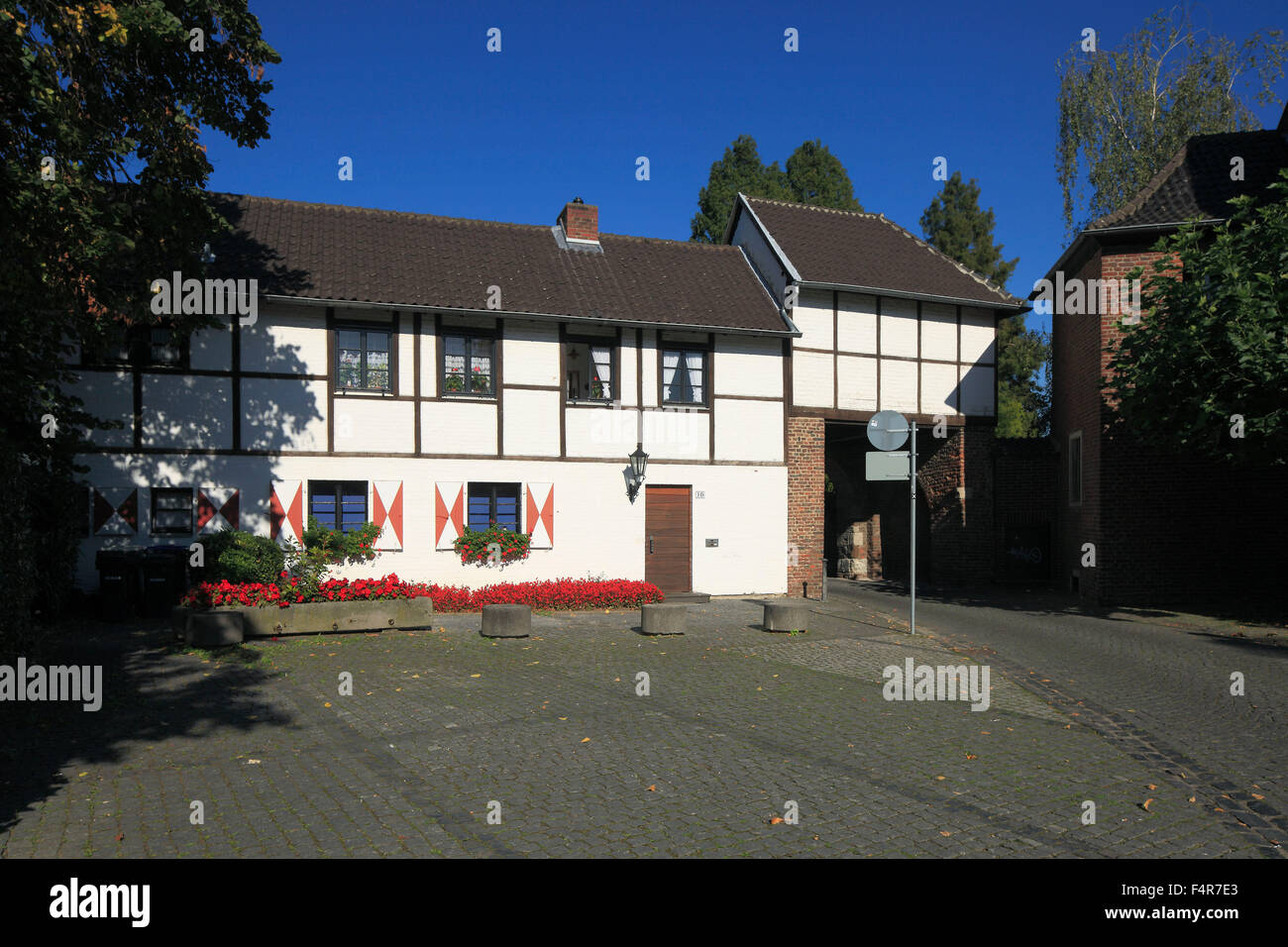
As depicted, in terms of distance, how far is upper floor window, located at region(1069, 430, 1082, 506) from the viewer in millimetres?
20064

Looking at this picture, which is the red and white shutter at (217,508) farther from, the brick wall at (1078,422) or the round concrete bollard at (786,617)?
the brick wall at (1078,422)

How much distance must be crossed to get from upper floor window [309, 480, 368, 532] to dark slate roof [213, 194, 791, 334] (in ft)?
11.3

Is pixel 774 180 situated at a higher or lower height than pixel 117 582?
higher

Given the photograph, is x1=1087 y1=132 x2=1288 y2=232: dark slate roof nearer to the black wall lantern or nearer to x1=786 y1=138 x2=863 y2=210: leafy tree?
the black wall lantern

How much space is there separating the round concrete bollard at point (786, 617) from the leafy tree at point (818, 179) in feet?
89.5

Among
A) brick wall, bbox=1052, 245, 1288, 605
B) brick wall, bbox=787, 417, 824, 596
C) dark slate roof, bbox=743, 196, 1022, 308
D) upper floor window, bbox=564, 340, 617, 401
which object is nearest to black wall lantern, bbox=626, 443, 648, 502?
upper floor window, bbox=564, 340, 617, 401

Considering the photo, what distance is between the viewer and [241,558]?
14047 millimetres

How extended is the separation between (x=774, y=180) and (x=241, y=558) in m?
29.8

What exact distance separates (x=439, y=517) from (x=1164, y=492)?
14343 mm

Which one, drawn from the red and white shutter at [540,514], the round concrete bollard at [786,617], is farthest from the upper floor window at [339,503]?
the round concrete bollard at [786,617]

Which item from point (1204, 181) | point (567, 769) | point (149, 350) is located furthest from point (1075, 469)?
point (149, 350)

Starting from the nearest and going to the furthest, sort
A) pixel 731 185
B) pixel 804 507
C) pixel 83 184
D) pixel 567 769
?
pixel 567 769 < pixel 83 184 < pixel 804 507 < pixel 731 185

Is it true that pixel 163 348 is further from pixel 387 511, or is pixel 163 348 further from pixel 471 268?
pixel 471 268
